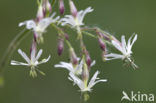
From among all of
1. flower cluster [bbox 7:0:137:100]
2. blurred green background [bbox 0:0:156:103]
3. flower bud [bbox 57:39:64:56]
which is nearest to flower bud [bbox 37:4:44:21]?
flower cluster [bbox 7:0:137:100]

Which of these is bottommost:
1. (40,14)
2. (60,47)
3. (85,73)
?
(85,73)

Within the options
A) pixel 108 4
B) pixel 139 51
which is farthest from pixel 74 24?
pixel 108 4

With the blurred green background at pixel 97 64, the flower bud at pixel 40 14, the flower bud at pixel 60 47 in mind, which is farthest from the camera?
the blurred green background at pixel 97 64

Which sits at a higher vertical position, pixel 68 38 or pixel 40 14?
pixel 40 14

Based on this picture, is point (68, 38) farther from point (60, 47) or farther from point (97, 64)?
point (97, 64)

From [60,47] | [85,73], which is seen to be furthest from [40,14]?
[85,73]

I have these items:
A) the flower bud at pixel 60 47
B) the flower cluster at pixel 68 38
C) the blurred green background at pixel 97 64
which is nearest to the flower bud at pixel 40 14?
the flower cluster at pixel 68 38

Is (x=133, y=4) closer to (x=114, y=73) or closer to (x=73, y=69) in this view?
(x=114, y=73)

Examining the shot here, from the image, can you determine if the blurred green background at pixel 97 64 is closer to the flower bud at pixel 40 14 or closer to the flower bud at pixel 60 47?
the flower bud at pixel 60 47
